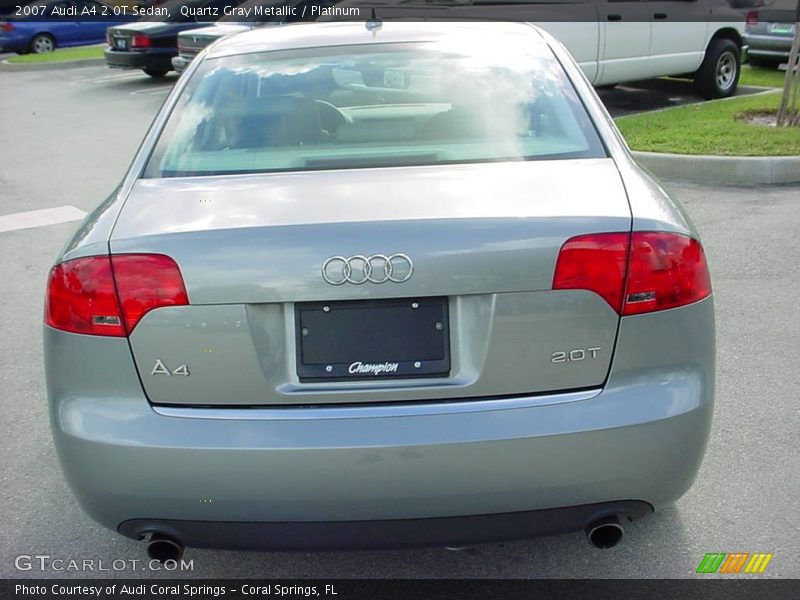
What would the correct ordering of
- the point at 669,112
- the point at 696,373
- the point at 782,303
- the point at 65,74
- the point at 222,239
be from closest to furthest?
the point at 222,239, the point at 696,373, the point at 782,303, the point at 669,112, the point at 65,74

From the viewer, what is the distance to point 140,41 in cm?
1716

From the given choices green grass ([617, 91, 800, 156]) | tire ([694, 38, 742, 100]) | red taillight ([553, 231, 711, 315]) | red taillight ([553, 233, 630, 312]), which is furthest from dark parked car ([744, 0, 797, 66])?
red taillight ([553, 233, 630, 312])

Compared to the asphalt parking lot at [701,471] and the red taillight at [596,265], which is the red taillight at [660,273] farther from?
the asphalt parking lot at [701,471]

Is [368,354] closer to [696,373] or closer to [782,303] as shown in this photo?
[696,373]

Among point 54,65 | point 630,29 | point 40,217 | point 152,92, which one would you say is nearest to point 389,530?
point 40,217

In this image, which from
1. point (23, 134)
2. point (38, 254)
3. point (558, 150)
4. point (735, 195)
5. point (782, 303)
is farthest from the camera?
point (23, 134)

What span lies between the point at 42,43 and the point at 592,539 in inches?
984

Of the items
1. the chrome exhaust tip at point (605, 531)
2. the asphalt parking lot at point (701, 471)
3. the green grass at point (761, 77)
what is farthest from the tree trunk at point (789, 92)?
the chrome exhaust tip at point (605, 531)

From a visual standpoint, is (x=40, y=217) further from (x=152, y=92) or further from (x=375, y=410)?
(x=152, y=92)

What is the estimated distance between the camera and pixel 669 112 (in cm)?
1090

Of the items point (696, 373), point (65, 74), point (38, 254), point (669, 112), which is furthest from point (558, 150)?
point (65, 74)

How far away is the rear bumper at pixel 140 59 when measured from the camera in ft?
56.0

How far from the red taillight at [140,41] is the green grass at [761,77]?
10.1 meters

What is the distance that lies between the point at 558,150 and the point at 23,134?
10880 mm
